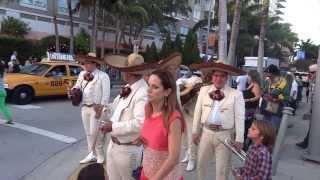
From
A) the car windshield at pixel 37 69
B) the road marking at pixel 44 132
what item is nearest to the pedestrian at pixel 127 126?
the road marking at pixel 44 132

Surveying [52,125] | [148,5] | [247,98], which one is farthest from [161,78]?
[148,5]

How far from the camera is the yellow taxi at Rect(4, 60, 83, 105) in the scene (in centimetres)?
1568

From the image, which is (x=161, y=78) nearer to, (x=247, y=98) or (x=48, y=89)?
(x=247, y=98)

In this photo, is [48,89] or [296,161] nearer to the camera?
[296,161]

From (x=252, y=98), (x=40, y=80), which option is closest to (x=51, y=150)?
(x=252, y=98)

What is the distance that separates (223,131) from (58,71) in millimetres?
Result: 12273

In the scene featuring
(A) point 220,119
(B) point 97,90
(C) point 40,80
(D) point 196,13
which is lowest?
(C) point 40,80

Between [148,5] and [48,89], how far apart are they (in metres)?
29.7

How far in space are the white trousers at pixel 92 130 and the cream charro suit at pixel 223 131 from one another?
7.14ft

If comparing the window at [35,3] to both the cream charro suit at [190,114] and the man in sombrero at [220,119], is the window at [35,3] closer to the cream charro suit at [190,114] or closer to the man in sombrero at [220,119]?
the cream charro suit at [190,114]

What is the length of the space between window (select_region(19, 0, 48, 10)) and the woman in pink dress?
36460 mm

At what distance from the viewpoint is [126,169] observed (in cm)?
439

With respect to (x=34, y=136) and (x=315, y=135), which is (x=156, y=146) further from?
(x=34, y=136)

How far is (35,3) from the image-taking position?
39.6 meters
